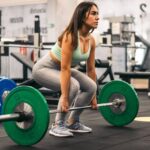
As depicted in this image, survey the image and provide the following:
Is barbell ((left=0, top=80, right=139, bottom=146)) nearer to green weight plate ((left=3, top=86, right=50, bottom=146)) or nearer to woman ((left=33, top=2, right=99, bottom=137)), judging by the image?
green weight plate ((left=3, top=86, right=50, bottom=146))

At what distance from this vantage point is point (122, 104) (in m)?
3.21

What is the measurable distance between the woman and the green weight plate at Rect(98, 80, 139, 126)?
0.41m

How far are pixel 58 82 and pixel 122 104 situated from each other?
29.9 inches

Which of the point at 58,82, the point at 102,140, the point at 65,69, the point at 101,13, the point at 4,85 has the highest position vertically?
the point at 101,13

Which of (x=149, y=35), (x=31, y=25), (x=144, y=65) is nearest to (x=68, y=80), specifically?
(x=144, y=65)

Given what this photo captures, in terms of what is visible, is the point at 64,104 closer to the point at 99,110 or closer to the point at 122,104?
the point at 122,104

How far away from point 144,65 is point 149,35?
4.07 metres

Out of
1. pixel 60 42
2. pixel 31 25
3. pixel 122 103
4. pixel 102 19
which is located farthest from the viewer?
pixel 31 25

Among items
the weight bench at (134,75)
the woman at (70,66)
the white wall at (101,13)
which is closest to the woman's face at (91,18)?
the woman at (70,66)

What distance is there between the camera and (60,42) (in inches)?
106

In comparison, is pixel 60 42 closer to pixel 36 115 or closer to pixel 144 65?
pixel 36 115

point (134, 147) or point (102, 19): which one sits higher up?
point (102, 19)

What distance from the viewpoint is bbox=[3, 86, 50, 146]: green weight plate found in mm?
2385

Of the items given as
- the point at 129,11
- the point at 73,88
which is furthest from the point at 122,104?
the point at 129,11
